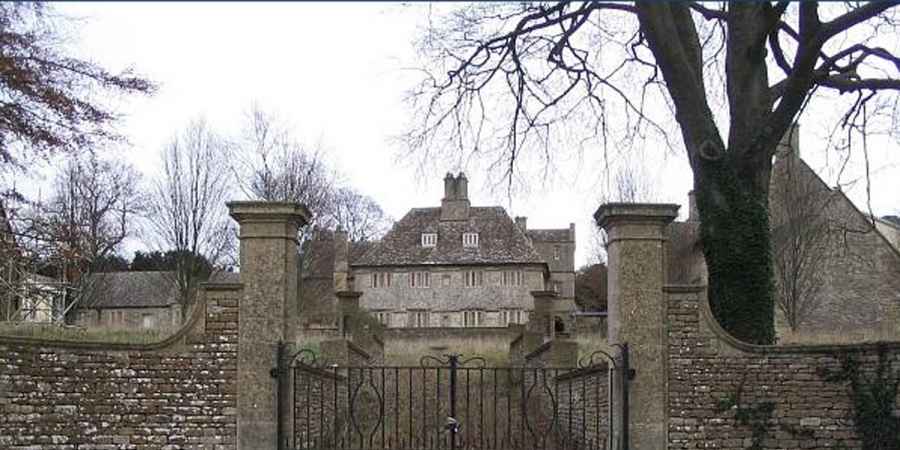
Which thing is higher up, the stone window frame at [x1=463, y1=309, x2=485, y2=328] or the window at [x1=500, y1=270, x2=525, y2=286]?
the window at [x1=500, y1=270, x2=525, y2=286]

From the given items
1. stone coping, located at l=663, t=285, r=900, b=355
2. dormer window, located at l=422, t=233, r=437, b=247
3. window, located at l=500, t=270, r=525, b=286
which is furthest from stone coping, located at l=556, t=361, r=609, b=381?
dormer window, located at l=422, t=233, r=437, b=247

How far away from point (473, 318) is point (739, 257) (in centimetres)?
3865

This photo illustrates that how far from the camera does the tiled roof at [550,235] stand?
220 feet

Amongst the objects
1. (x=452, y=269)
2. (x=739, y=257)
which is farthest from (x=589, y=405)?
(x=452, y=269)

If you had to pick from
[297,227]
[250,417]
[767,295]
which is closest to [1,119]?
[297,227]

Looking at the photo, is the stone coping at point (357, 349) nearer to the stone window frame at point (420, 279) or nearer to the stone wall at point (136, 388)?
the stone wall at point (136, 388)

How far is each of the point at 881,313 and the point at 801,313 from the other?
2.89 m

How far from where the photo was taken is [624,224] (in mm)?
10211

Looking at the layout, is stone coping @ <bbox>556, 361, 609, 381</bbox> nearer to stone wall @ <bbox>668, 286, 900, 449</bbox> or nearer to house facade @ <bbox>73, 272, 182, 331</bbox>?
stone wall @ <bbox>668, 286, 900, 449</bbox>

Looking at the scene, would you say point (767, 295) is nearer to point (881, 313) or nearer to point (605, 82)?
point (605, 82)

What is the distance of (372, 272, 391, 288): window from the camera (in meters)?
50.0

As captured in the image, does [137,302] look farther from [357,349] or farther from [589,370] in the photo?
[589,370]

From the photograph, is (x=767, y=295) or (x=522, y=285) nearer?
(x=767, y=295)

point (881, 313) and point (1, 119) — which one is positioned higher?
point (1, 119)
